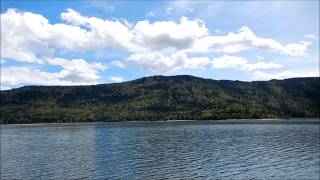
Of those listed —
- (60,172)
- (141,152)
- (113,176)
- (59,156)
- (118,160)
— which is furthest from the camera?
(141,152)

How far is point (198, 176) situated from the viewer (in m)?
69.9

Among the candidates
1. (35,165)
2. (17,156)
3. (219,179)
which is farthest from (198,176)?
(17,156)

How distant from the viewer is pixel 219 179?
66.9m

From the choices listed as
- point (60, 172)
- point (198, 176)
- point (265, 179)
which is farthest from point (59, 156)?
point (265, 179)

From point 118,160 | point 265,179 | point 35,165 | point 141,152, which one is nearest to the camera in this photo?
point 265,179

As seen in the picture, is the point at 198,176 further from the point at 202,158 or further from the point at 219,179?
the point at 202,158

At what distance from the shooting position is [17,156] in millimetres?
103062

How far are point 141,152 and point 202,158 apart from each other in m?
20.8

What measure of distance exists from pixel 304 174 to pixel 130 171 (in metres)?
29.0

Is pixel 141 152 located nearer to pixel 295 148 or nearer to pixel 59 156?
pixel 59 156

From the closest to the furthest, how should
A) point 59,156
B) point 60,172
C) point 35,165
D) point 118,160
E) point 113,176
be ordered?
1. point 113,176
2. point 60,172
3. point 35,165
4. point 118,160
5. point 59,156

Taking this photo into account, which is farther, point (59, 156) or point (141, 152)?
point (141, 152)

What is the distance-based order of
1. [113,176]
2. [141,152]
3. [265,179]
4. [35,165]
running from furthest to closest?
[141,152]
[35,165]
[113,176]
[265,179]

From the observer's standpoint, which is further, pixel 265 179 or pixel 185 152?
pixel 185 152
